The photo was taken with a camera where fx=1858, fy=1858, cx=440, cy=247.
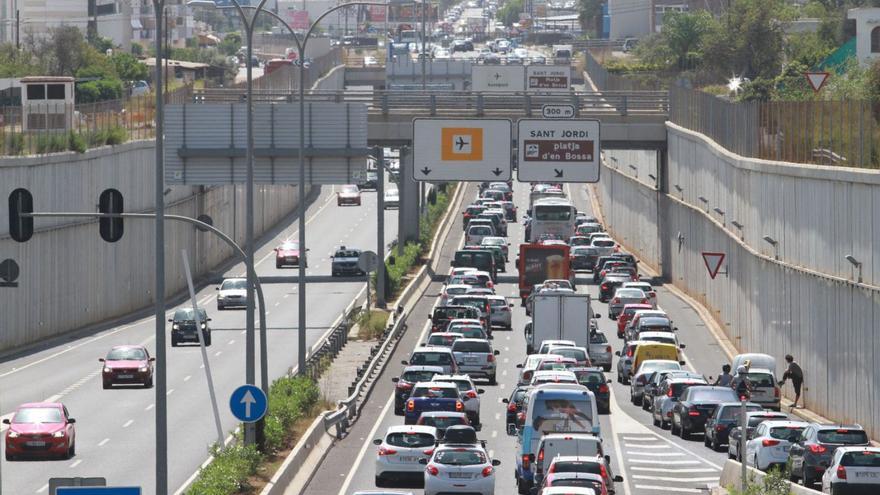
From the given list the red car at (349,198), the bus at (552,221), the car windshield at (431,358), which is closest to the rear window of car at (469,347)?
the car windshield at (431,358)

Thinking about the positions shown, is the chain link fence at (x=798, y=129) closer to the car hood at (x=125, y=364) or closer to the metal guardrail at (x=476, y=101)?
the metal guardrail at (x=476, y=101)

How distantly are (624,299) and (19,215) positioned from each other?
4144cm

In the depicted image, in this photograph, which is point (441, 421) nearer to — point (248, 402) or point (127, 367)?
point (248, 402)

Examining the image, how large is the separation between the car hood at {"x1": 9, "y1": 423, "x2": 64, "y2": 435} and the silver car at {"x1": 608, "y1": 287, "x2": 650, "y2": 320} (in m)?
31.9

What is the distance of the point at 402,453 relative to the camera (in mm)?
32281

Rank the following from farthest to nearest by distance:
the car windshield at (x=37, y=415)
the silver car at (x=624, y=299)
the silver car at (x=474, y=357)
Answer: the silver car at (x=624, y=299), the silver car at (x=474, y=357), the car windshield at (x=37, y=415)

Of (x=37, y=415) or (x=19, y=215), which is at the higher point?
(x=19, y=215)

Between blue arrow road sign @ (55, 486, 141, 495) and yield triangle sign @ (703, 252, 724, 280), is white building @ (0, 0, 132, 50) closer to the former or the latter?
yield triangle sign @ (703, 252, 724, 280)

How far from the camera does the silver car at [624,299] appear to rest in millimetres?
65312

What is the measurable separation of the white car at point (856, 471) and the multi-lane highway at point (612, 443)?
17.0 feet

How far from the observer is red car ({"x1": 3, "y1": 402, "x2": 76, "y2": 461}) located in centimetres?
3653

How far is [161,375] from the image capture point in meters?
24.8

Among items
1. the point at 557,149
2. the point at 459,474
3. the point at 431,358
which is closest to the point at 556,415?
the point at 459,474

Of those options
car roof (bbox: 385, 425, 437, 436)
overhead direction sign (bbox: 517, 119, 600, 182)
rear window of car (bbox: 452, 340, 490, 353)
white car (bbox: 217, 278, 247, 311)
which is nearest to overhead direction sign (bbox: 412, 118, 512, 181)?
overhead direction sign (bbox: 517, 119, 600, 182)
